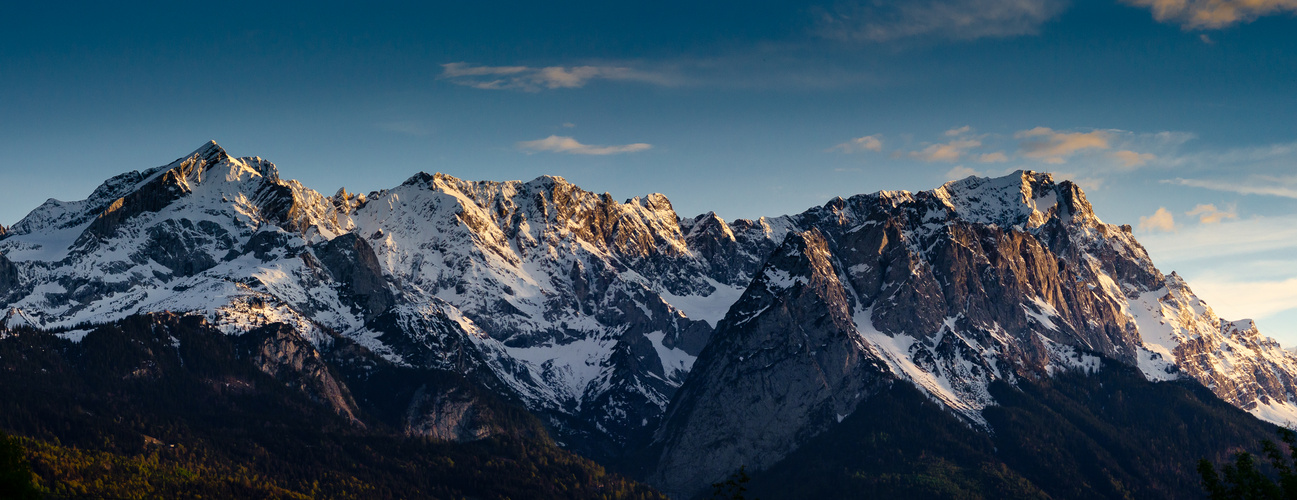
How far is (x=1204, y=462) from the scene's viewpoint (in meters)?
110

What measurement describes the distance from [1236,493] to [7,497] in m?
102

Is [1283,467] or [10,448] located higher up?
[1283,467]

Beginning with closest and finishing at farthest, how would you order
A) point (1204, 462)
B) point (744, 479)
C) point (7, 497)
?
point (744, 479) < point (1204, 462) < point (7, 497)

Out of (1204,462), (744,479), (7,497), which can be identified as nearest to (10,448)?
(7,497)

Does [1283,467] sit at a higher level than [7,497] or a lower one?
higher

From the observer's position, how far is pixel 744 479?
103 meters

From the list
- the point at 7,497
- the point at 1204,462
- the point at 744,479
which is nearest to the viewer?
the point at 744,479

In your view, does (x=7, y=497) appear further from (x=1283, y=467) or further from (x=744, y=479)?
(x=1283, y=467)

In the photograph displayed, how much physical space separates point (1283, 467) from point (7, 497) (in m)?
107

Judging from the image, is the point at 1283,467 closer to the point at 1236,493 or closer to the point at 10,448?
the point at 1236,493

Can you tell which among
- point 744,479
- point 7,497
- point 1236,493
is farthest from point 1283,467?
point 7,497

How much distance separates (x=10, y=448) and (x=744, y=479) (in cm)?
6618

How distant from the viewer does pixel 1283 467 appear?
4532 inches

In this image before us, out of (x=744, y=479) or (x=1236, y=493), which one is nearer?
(x=744, y=479)
